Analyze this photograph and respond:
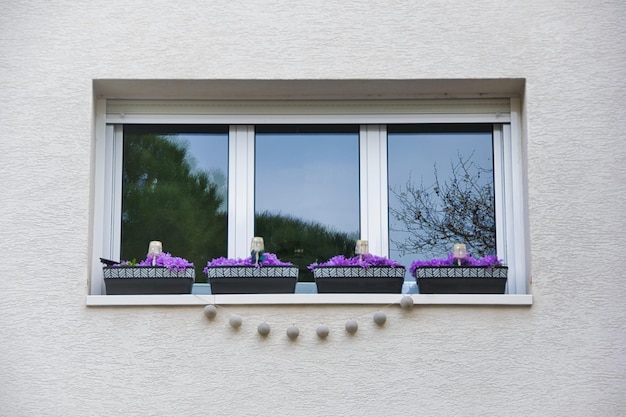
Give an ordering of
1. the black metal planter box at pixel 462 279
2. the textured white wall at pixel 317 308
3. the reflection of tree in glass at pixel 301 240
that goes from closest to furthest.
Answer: the textured white wall at pixel 317 308 < the black metal planter box at pixel 462 279 < the reflection of tree in glass at pixel 301 240

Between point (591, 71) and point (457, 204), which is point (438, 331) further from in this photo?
point (591, 71)

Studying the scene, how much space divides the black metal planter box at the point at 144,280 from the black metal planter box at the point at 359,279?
3.12 feet

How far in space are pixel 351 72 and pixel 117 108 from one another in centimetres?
172

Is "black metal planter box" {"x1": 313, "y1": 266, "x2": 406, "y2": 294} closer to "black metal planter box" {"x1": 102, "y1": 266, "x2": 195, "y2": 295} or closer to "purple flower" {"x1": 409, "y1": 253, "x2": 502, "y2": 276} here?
"purple flower" {"x1": 409, "y1": 253, "x2": 502, "y2": 276}

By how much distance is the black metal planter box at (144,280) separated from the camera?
7.29 m

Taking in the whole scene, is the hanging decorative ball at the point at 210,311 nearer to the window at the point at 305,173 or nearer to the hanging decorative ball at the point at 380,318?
the window at the point at 305,173

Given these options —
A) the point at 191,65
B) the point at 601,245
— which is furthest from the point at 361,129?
the point at 601,245

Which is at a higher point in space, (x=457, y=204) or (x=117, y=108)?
(x=117, y=108)

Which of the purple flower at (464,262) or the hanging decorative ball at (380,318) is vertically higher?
the purple flower at (464,262)

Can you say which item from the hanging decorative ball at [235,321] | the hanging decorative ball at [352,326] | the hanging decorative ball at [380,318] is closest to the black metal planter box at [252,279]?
the hanging decorative ball at [235,321]

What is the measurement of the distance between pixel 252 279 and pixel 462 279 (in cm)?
140

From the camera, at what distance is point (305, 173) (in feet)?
26.0

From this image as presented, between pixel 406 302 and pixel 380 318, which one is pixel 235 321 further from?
pixel 406 302

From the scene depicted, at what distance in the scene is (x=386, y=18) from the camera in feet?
24.5
